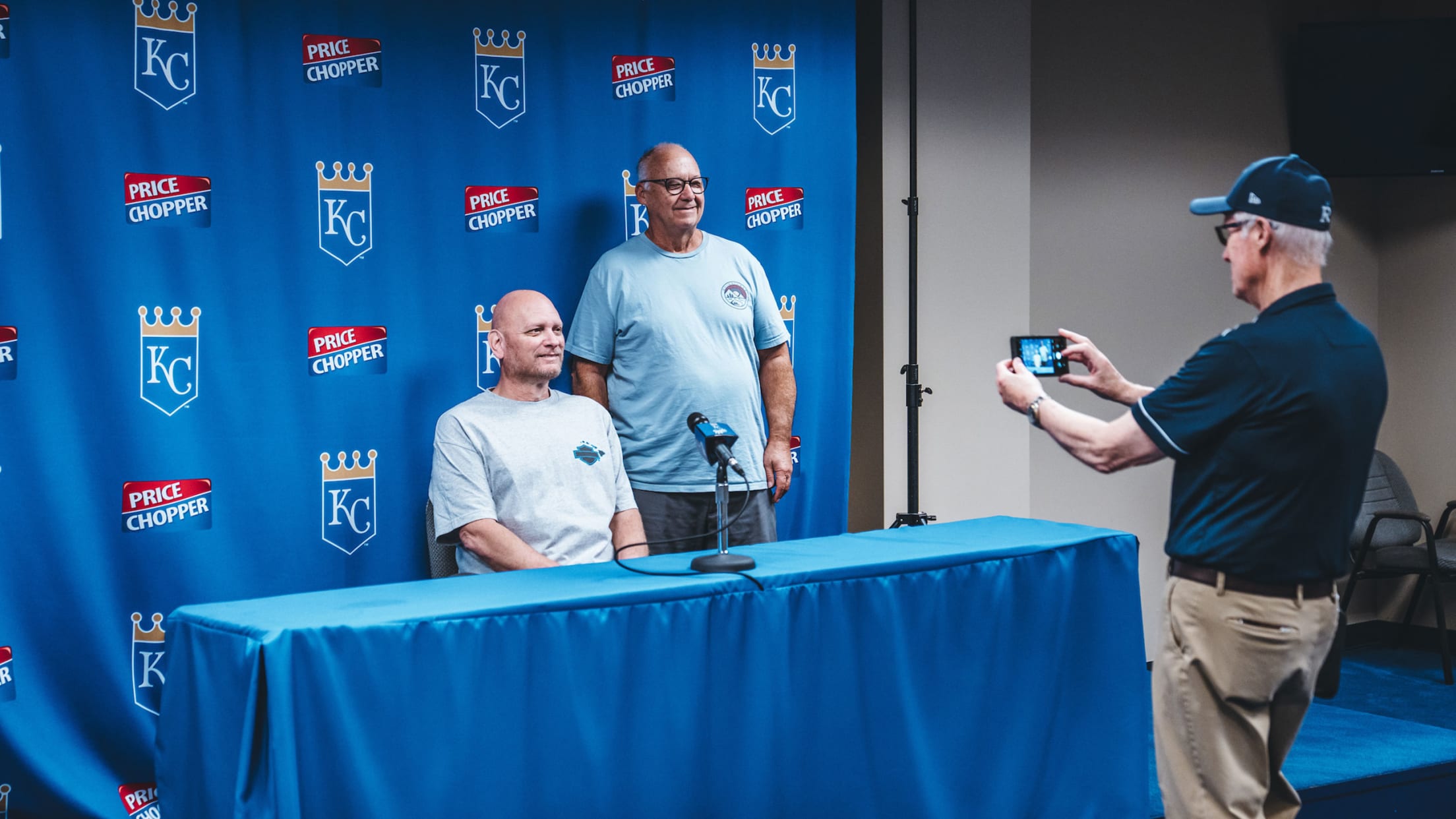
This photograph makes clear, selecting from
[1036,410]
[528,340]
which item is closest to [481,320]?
[528,340]

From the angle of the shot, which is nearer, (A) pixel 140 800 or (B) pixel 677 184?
(A) pixel 140 800

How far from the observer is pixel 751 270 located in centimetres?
352

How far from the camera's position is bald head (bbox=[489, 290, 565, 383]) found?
3018mm

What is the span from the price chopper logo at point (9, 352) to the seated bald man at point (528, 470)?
0.94 metres

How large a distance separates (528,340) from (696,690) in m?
1.04

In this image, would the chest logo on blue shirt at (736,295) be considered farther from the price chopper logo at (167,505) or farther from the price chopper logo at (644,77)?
the price chopper logo at (167,505)

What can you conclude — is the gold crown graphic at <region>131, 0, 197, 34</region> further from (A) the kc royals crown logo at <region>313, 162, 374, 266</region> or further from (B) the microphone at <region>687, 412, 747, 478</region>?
(B) the microphone at <region>687, 412, 747, 478</region>

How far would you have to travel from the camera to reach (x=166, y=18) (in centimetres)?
298

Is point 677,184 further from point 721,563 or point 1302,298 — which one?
point 1302,298

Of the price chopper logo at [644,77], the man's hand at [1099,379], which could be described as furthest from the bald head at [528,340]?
the man's hand at [1099,379]

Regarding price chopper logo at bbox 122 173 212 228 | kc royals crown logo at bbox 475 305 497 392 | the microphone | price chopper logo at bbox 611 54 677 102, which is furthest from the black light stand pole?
price chopper logo at bbox 122 173 212 228

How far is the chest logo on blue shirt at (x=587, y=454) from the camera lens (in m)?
3.02

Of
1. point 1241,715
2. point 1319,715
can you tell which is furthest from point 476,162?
point 1319,715

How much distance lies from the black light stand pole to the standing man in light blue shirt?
71 centimetres
